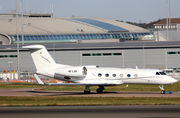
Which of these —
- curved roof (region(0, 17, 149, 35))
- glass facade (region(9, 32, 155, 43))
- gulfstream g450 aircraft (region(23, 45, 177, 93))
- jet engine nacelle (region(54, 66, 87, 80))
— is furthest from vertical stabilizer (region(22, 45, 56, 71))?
curved roof (region(0, 17, 149, 35))

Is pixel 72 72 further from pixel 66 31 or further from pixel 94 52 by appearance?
pixel 66 31

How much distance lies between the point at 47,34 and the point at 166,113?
64.1 m

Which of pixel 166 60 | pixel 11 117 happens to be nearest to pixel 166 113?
pixel 11 117

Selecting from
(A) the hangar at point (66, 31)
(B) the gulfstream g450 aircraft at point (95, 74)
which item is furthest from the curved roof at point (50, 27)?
(B) the gulfstream g450 aircraft at point (95, 74)

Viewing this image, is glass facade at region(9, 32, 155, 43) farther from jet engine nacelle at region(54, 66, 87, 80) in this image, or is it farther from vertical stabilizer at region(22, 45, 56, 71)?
jet engine nacelle at region(54, 66, 87, 80)

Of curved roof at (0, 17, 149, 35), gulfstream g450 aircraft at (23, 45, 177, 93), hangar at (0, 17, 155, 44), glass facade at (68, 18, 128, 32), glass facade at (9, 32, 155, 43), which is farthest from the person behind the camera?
glass facade at (68, 18, 128, 32)

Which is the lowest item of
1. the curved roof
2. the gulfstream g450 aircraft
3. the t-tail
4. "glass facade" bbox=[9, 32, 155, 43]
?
the gulfstream g450 aircraft

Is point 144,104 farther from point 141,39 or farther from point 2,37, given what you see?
point 141,39

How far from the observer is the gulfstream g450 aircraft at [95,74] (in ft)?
109

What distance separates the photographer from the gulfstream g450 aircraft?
33.4 m

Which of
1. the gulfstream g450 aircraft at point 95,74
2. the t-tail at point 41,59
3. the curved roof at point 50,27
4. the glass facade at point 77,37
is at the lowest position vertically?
the gulfstream g450 aircraft at point 95,74

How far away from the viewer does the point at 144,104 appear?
24.9 meters

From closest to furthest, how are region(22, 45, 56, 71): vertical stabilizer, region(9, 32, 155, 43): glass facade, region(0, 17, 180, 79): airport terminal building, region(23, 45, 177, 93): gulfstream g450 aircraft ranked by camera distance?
1. region(23, 45, 177, 93): gulfstream g450 aircraft
2. region(22, 45, 56, 71): vertical stabilizer
3. region(0, 17, 180, 79): airport terminal building
4. region(9, 32, 155, 43): glass facade

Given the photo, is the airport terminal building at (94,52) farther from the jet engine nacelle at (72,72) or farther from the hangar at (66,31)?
the jet engine nacelle at (72,72)
